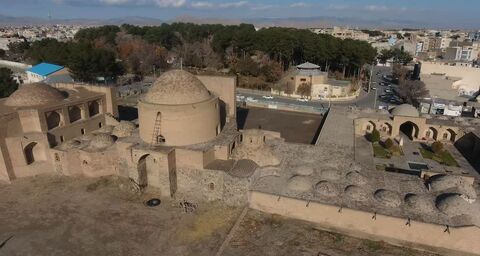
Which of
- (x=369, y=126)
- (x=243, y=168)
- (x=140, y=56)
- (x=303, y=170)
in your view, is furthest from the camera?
(x=140, y=56)

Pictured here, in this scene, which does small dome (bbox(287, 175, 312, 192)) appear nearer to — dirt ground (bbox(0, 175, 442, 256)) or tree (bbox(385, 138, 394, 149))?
dirt ground (bbox(0, 175, 442, 256))

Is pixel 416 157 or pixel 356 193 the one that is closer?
pixel 356 193

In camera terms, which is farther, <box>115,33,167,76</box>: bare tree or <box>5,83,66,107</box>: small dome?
<box>115,33,167,76</box>: bare tree

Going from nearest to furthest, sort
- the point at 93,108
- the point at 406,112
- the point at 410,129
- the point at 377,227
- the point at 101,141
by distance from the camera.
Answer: the point at 377,227 → the point at 101,141 → the point at 93,108 → the point at 406,112 → the point at 410,129

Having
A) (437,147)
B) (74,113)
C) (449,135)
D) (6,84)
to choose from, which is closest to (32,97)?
(74,113)

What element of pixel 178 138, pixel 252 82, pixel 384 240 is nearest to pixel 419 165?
pixel 384 240

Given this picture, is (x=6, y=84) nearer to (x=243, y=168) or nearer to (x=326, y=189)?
(x=243, y=168)

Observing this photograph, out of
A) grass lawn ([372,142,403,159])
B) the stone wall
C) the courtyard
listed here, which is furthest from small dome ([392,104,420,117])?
the stone wall
